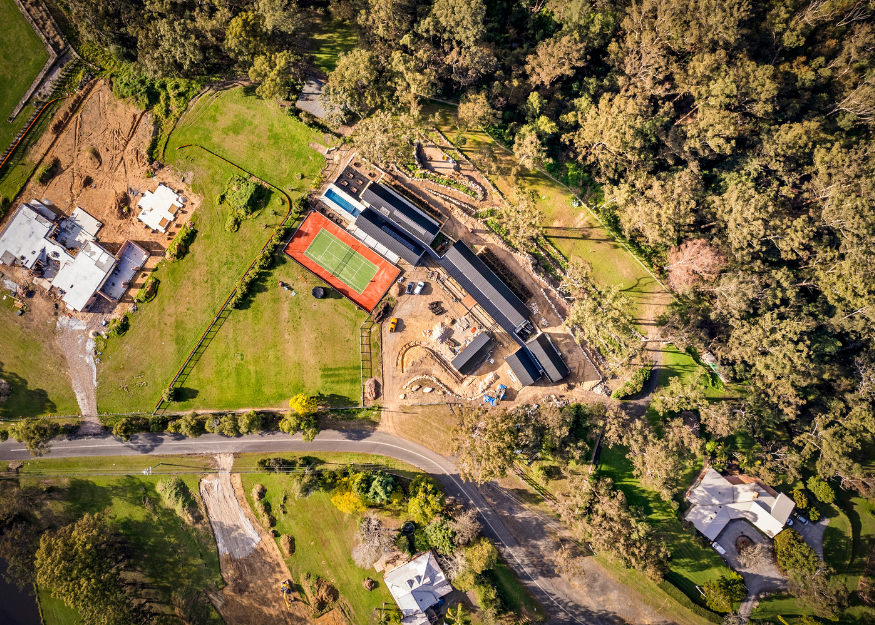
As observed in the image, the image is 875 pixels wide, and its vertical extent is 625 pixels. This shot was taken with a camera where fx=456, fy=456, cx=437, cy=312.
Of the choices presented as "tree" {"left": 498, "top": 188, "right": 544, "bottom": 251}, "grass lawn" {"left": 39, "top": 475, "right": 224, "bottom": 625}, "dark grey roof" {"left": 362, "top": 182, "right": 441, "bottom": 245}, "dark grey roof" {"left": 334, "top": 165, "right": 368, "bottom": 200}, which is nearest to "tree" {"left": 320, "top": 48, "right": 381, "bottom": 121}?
"dark grey roof" {"left": 334, "top": 165, "right": 368, "bottom": 200}

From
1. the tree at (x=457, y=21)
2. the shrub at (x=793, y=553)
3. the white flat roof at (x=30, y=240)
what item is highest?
the tree at (x=457, y=21)

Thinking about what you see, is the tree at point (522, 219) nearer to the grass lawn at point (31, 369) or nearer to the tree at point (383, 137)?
the tree at point (383, 137)

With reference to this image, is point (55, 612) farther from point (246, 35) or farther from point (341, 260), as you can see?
point (246, 35)

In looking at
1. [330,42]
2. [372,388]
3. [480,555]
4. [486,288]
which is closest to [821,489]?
[480,555]

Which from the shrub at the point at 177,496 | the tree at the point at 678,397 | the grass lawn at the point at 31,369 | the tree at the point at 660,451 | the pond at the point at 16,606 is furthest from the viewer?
the grass lawn at the point at 31,369

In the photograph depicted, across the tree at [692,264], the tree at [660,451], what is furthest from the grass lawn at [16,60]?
the tree at [660,451]

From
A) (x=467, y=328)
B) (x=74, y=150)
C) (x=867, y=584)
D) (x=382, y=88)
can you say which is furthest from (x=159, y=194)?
(x=867, y=584)
